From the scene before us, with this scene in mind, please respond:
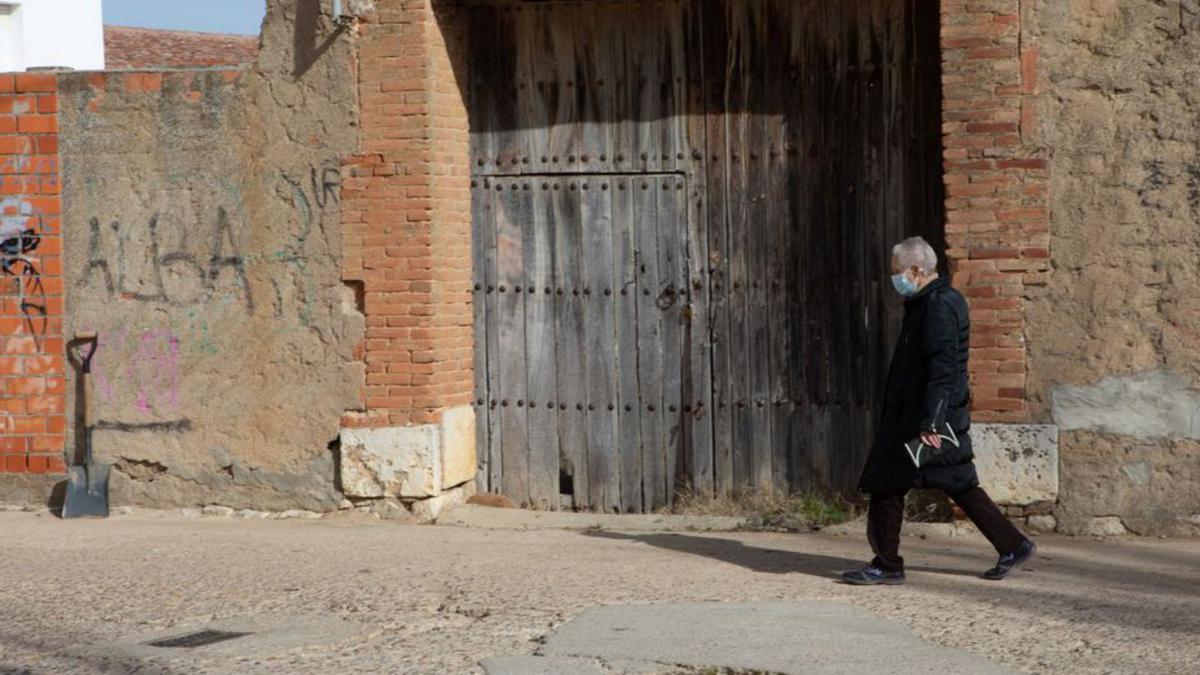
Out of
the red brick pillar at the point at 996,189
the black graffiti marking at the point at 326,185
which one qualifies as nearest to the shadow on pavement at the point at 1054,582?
the red brick pillar at the point at 996,189

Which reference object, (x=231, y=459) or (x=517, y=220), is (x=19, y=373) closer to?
(x=231, y=459)

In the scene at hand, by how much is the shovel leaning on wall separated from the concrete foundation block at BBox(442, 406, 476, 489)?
198cm

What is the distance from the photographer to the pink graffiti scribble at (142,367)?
9141 mm

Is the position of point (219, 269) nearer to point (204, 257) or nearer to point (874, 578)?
point (204, 257)

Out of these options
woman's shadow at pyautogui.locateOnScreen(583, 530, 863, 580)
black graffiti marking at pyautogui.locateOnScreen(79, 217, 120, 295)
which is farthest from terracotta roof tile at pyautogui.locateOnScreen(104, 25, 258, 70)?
woman's shadow at pyautogui.locateOnScreen(583, 530, 863, 580)

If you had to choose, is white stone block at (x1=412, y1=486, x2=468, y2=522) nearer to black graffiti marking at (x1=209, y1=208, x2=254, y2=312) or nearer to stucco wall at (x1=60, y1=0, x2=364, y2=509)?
stucco wall at (x1=60, y1=0, x2=364, y2=509)

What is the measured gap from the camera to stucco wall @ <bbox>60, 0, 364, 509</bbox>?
8.87 m

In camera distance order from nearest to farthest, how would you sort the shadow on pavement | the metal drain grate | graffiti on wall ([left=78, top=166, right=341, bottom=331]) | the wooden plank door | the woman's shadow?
the metal drain grate → the shadow on pavement → the woman's shadow → graffiti on wall ([left=78, top=166, right=341, bottom=331]) → the wooden plank door

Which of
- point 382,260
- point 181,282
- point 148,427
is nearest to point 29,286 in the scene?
point 181,282

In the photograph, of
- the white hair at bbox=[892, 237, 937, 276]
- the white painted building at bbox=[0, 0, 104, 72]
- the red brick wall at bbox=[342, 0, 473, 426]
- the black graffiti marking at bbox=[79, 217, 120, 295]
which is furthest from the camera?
the white painted building at bbox=[0, 0, 104, 72]

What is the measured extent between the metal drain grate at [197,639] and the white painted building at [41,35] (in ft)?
69.2

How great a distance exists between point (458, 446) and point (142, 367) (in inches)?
74.2

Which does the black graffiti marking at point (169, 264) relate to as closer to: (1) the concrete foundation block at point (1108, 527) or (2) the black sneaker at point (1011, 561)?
(2) the black sneaker at point (1011, 561)

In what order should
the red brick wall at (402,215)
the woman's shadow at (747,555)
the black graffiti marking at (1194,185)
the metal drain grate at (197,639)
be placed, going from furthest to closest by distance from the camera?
the red brick wall at (402,215) → the black graffiti marking at (1194,185) → the woman's shadow at (747,555) → the metal drain grate at (197,639)
